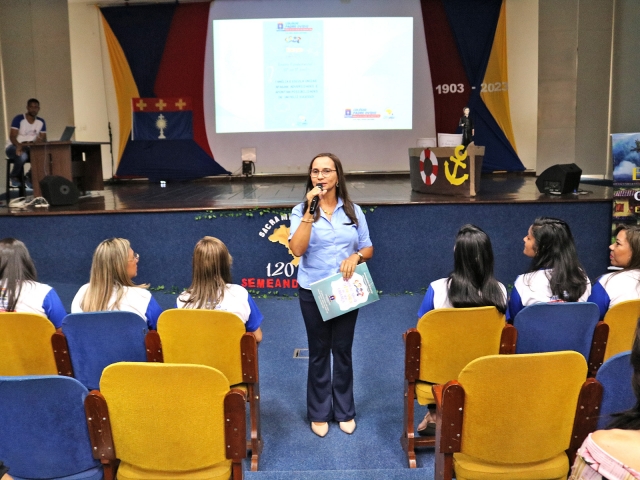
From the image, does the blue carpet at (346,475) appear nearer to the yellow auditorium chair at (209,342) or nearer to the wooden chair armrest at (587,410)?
the yellow auditorium chair at (209,342)

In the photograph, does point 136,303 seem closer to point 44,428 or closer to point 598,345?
point 44,428

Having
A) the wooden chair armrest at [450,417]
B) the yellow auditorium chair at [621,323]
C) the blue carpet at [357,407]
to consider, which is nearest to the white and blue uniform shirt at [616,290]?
the yellow auditorium chair at [621,323]

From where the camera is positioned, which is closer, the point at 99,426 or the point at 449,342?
the point at 99,426

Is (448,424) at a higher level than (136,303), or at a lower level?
lower

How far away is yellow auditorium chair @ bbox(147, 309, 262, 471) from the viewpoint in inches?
90.3

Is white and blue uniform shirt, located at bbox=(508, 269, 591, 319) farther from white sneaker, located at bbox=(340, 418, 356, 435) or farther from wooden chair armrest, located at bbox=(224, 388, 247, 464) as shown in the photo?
wooden chair armrest, located at bbox=(224, 388, 247, 464)

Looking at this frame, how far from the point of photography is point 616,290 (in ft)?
8.79

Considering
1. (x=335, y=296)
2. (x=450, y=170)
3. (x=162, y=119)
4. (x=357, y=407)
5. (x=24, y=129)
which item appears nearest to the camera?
(x=335, y=296)

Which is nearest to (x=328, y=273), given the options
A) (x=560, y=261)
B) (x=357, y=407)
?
(x=357, y=407)

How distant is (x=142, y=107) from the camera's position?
9.35 metres

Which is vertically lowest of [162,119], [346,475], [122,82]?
[346,475]

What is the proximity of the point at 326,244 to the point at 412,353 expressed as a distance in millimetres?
636

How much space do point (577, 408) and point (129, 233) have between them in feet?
13.5

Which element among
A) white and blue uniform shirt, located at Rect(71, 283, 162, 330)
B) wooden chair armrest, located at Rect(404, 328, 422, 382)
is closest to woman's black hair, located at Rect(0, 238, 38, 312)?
white and blue uniform shirt, located at Rect(71, 283, 162, 330)
